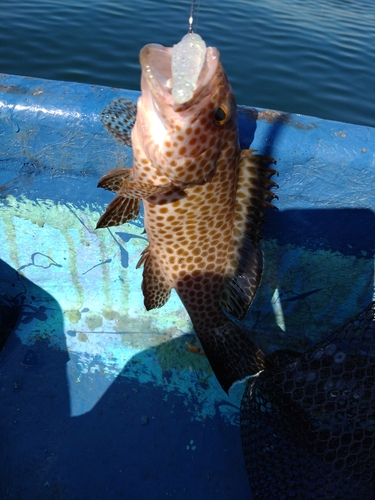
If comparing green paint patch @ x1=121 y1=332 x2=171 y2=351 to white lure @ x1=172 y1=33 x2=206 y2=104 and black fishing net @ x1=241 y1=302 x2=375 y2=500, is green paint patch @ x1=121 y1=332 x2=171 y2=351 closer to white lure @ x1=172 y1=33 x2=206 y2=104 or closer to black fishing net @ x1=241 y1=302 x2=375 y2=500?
black fishing net @ x1=241 y1=302 x2=375 y2=500

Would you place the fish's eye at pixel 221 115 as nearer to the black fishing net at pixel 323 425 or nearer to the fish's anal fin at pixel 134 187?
the fish's anal fin at pixel 134 187

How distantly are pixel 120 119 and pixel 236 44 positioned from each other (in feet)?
24.1

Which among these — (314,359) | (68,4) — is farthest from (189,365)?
(68,4)

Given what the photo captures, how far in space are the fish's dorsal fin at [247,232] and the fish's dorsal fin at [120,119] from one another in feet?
2.07

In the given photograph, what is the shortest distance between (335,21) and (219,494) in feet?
35.7

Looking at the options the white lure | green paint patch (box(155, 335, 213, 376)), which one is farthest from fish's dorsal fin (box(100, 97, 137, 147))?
green paint patch (box(155, 335, 213, 376))

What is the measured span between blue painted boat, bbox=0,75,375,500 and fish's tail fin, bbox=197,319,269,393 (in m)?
0.46

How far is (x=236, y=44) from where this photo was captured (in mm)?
8703

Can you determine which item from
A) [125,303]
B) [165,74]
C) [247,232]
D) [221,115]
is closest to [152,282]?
[247,232]

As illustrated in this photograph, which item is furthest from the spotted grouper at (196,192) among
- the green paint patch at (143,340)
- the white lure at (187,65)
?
the green paint patch at (143,340)

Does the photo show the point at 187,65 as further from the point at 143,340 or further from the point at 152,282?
the point at 143,340

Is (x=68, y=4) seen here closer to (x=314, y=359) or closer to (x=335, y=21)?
(x=335, y=21)

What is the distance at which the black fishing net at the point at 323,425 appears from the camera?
2.11 metres

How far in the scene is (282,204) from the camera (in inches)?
102
